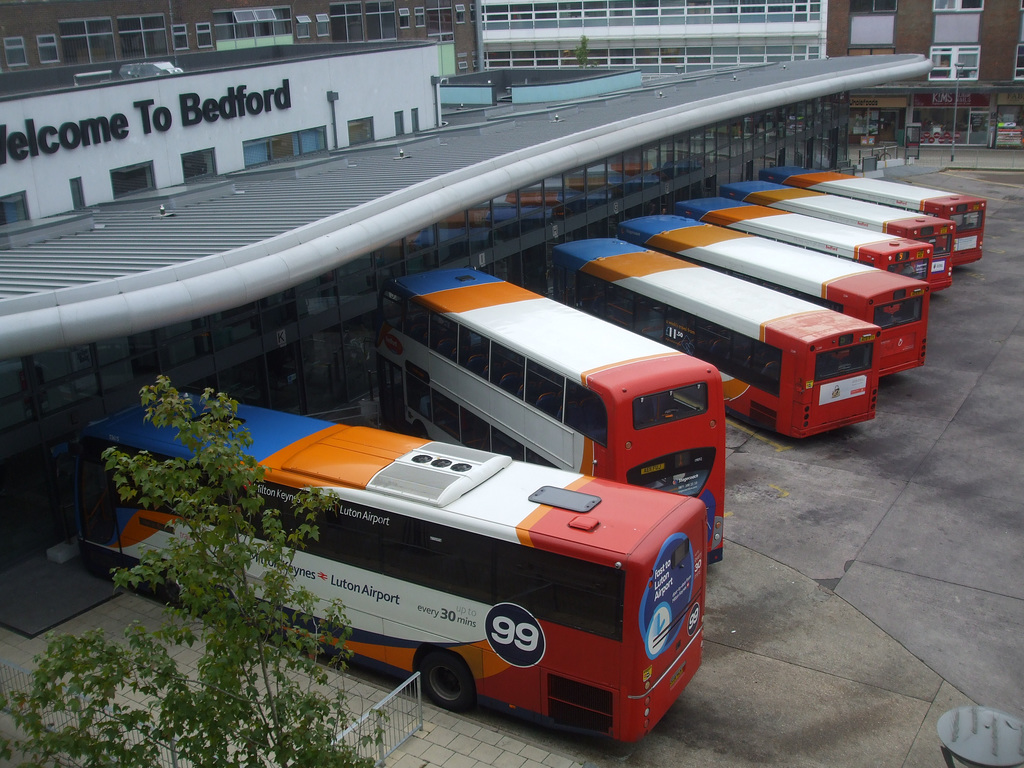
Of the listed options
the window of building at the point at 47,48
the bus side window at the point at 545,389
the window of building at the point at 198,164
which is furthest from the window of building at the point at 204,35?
the bus side window at the point at 545,389

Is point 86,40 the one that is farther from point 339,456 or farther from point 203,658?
point 203,658

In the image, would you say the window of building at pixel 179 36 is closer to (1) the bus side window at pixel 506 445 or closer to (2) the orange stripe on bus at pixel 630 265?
(2) the orange stripe on bus at pixel 630 265

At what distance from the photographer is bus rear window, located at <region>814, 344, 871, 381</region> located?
17.2 m

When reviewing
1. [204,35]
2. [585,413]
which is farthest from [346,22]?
[585,413]

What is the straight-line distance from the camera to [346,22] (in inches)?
1841

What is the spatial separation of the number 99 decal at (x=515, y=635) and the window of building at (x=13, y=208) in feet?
40.3

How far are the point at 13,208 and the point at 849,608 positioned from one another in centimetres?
1496

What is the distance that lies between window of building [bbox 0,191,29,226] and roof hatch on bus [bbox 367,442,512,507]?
10232mm

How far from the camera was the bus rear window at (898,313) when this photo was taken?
19.2m

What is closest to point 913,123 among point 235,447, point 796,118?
point 796,118

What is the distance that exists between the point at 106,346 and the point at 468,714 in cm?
737

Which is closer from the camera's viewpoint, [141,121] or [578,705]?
[578,705]

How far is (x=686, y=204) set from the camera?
1075 inches

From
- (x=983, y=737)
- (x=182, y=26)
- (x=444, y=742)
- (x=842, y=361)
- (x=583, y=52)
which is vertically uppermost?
(x=182, y=26)
